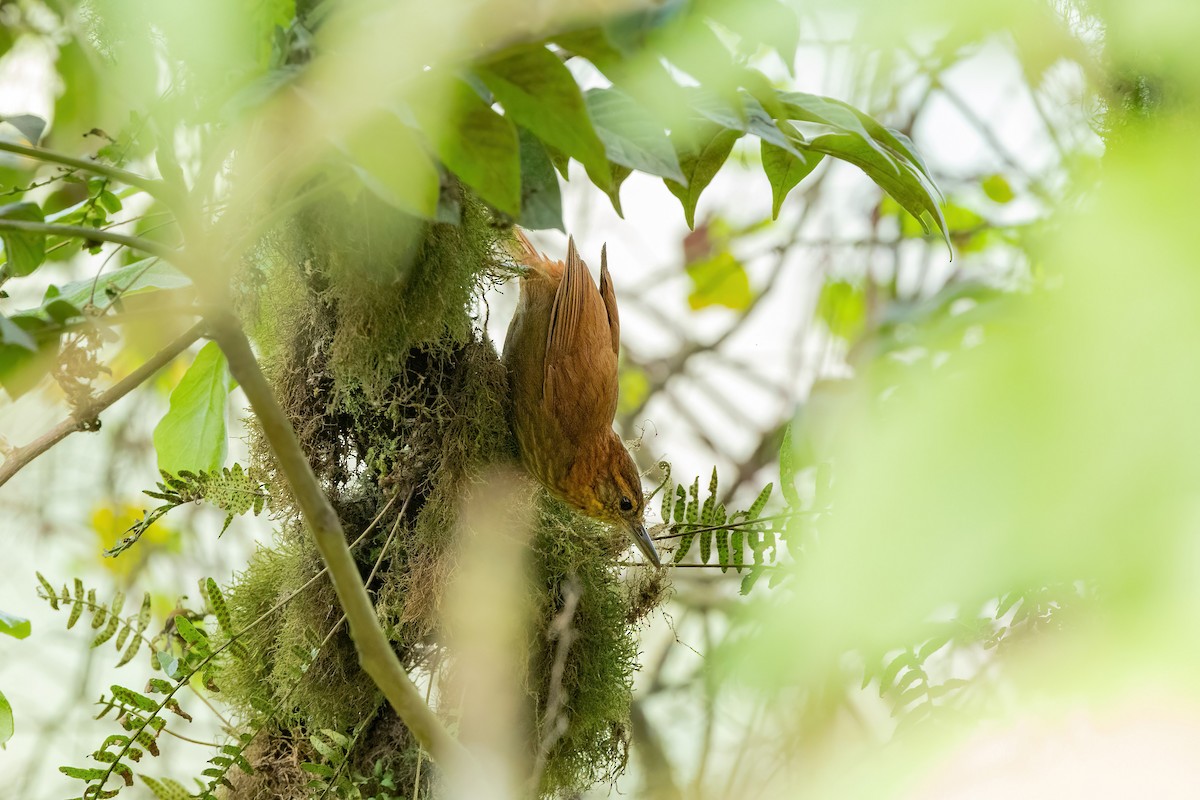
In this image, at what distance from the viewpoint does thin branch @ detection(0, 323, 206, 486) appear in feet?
2.55

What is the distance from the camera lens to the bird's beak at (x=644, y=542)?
1.46 m

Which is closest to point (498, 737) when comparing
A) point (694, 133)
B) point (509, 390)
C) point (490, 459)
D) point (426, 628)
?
point (426, 628)

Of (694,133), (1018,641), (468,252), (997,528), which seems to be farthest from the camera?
(468,252)

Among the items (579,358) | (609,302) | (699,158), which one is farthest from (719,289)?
(699,158)

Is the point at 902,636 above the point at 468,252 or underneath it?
underneath

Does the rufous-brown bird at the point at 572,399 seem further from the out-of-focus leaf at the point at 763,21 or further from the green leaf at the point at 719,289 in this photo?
the green leaf at the point at 719,289

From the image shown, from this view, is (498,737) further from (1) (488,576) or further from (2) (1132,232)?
(2) (1132,232)

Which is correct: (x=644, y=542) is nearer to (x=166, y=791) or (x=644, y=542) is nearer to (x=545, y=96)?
(x=166, y=791)

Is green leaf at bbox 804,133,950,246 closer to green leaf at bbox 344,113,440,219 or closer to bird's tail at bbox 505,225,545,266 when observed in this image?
green leaf at bbox 344,113,440,219

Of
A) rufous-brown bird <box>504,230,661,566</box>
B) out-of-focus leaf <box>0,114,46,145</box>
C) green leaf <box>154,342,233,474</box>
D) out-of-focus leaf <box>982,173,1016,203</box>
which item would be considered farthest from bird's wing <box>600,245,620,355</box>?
out-of-focus leaf <box>982,173,1016,203</box>

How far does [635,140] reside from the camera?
72 cm

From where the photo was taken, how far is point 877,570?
27 centimetres

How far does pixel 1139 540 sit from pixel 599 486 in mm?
1254

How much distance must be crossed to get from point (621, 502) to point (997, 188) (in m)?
1.72
